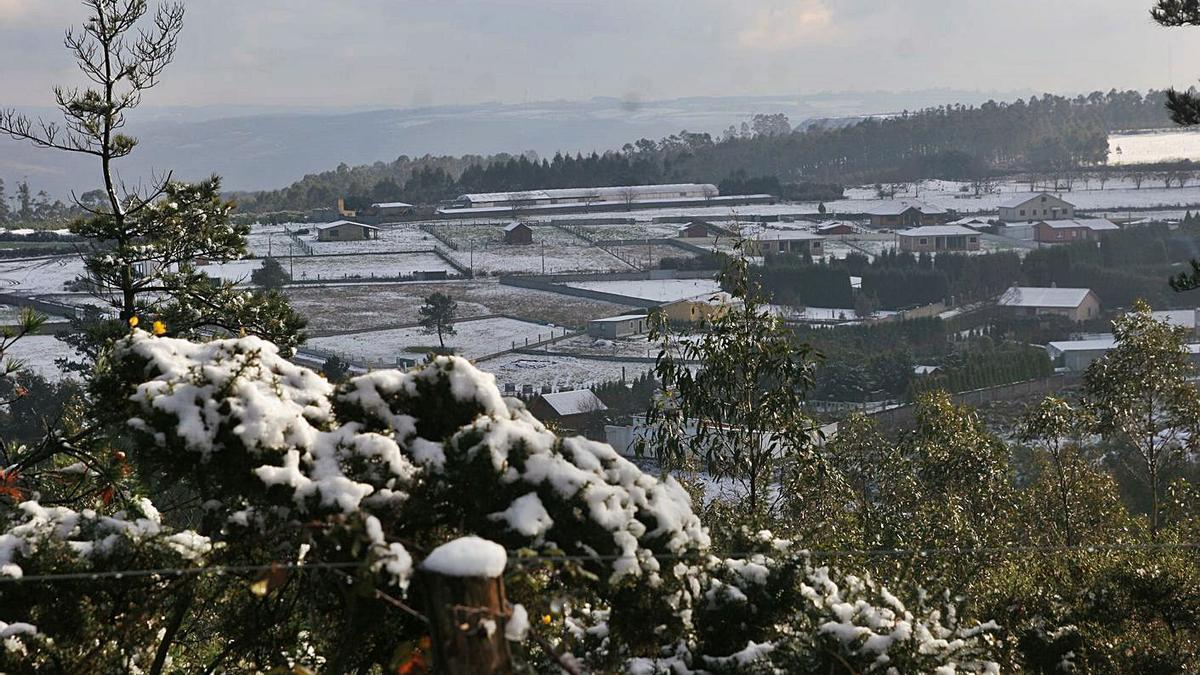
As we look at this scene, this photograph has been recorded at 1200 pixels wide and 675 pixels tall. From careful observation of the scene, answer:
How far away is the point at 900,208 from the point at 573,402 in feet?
122

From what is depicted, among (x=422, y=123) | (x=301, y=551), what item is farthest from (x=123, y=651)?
(x=422, y=123)

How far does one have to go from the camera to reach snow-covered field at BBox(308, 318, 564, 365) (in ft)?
100

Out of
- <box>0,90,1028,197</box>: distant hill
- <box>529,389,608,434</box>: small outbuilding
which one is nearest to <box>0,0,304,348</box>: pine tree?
<box>529,389,608,434</box>: small outbuilding

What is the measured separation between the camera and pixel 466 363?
3305 mm

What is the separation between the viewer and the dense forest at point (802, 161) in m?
71.2

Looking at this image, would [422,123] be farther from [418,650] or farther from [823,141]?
[418,650]

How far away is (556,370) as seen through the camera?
2852 centimetres

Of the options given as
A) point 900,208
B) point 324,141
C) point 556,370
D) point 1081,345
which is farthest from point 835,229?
point 324,141

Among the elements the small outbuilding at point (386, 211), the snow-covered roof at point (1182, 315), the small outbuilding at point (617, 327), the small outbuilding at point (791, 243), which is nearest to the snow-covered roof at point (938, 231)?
the small outbuilding at point (791, 243)

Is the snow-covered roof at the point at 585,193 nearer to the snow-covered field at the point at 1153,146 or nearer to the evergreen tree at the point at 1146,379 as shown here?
the snow-covered field at the point at 1153,146

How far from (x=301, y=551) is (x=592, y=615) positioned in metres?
1.09

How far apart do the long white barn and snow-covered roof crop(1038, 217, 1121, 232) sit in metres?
18.8

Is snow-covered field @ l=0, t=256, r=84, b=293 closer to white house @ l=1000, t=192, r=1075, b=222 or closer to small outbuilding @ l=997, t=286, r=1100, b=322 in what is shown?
small outbuilding @ l=997, t=286, r=1100, b=322

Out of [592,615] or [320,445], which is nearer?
[320,445]
